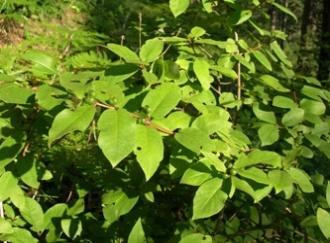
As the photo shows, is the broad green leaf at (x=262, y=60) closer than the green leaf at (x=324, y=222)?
No

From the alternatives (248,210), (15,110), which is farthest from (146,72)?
(248,210)

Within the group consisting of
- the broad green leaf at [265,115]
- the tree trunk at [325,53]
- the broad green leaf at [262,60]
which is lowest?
the tree trunk at [325,53]

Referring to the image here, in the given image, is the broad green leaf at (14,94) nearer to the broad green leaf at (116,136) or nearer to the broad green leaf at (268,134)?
the broad green leaf at (116,136)

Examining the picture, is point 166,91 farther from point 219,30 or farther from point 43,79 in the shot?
point 219,30

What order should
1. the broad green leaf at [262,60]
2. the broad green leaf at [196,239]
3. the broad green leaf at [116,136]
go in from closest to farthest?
the broad green leaf at [116,136]
the broad green leaf at [196,239]
the broad green leaf at [262,60]

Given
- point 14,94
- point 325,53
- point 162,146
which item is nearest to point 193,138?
point 162,146

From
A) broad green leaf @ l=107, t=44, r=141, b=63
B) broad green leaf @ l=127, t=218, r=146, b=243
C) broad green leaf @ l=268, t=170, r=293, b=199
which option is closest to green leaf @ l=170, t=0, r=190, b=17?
broad green leaf @ l=107, t=44, r=141, b=63

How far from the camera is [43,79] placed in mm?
1900

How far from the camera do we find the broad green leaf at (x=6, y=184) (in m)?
1.63

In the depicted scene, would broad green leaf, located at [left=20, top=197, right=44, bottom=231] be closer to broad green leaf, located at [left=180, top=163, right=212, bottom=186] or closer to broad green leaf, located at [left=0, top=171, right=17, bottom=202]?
broad green leaf, located at [left=0, top=171, right=17, bottom=202]

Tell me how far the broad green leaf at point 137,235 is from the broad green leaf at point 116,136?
0.61 metres

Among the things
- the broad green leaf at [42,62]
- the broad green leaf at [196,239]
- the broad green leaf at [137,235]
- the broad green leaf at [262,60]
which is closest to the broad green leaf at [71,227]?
the broad green leaf at [137,235]

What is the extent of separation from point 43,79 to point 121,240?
0.75 meters

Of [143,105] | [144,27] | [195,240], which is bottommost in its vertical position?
[195,240]
